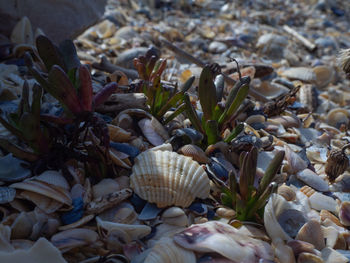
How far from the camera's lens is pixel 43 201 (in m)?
1.57

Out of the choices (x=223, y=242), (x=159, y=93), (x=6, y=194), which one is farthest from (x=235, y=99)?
(x=6, y=194)

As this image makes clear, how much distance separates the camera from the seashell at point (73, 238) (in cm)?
Answer: 143

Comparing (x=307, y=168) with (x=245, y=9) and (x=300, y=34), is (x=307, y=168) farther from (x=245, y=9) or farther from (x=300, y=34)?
(x=245, y=9)

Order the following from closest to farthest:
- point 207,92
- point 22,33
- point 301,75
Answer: point 207,92 → point 22,33 → point 301,75

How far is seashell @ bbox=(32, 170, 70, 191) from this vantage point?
1587 mm

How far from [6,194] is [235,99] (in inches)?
45.5

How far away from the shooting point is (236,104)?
200 centimetres

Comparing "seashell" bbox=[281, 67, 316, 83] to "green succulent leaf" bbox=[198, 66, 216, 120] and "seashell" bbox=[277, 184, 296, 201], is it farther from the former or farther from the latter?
"seashell" bbox=[277, 184, 296, 201]

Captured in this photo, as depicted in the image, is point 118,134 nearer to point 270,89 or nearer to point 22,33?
point 22,33

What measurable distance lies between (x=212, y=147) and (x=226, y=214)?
431mm

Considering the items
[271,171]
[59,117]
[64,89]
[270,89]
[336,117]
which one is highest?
[64,89]

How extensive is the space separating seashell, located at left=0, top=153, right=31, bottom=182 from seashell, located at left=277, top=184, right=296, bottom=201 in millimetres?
1171

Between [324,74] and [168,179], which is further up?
[168,179]

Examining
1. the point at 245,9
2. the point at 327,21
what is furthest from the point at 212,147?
the point at 327,21
